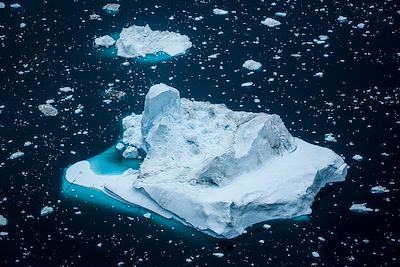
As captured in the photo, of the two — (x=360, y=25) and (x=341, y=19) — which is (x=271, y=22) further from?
(x=360, y=25)

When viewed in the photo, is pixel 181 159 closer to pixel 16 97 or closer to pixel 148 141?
pixel 148 141

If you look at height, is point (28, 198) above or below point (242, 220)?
below

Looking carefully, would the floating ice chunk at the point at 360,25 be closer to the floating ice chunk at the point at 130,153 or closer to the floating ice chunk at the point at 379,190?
the floating ice chunk at the point at 379,190

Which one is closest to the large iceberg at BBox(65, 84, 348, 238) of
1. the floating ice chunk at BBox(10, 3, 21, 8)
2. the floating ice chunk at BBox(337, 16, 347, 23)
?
the floating ice chunk at BBox(337, 16, 347, 23)

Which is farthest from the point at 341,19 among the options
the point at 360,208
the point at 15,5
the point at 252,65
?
the point at 15,5

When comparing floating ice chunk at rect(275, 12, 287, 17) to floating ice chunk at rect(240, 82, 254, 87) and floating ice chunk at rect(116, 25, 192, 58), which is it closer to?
floating ice chunk at rect(116, 25, 192, 58)

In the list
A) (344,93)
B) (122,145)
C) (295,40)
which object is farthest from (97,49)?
(344,93)
